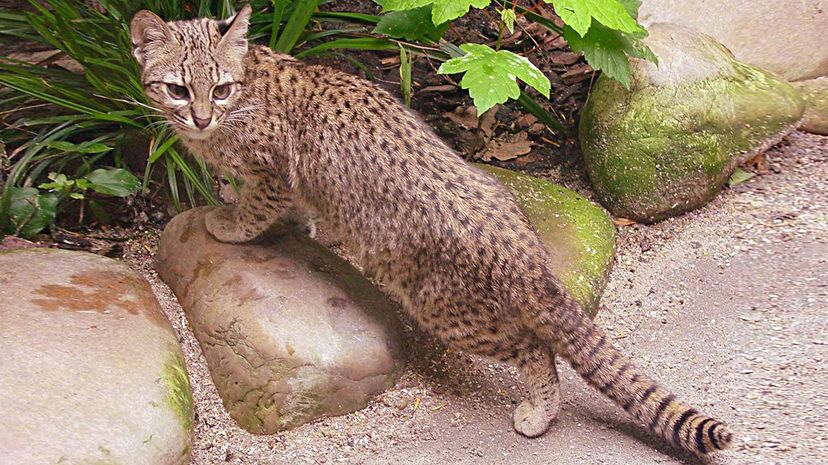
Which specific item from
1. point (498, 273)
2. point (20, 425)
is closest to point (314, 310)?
point (498, 273)

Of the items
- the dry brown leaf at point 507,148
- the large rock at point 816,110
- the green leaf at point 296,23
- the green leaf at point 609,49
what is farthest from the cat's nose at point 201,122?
the large rock at point 816,110

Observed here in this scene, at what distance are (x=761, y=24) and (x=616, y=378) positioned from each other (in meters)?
3.26

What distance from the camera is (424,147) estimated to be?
166 inches

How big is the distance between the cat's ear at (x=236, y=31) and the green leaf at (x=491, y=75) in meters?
0.99

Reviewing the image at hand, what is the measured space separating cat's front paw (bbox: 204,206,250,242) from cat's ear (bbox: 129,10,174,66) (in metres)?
0.90

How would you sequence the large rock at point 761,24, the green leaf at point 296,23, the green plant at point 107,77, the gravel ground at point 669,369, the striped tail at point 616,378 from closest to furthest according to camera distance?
the striped tail at point 616,378 → the gravel ground at point 669,369 → the green plant at point 107,77 → the green leaf at point 296,23 → the large rock at point 761,24

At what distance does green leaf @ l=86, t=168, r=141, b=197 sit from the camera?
4.74 m

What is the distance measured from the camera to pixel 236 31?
4160 millimetres

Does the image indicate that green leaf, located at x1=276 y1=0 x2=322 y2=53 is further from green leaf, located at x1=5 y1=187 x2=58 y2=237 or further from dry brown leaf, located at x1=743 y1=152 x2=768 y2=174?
dry brown leaf, located at x1=743 y1=152 x2=768 y2=174

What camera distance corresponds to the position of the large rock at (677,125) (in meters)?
5.21

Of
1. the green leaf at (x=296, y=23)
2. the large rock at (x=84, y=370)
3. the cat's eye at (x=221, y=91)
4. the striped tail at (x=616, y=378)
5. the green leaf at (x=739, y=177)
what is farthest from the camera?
the green leaf at (x=739, y=177)

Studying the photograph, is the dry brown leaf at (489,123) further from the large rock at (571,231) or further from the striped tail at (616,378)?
the striped tail at (616,378)

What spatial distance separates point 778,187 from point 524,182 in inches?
62.8

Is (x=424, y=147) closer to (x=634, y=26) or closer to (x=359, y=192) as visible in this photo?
(x=359, y=192)
